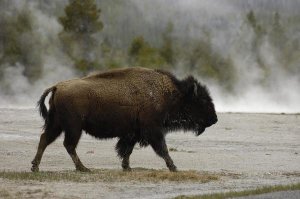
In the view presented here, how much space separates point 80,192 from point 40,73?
3641 cm

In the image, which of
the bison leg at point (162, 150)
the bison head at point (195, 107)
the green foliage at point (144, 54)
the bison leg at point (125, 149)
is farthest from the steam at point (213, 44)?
the bison leg at point (162, 150)

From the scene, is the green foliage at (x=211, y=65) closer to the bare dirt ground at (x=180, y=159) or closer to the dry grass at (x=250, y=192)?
the bare dirt ground at (x=180, y=159)

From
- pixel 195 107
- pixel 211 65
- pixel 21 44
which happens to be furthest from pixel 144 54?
pixel 195 107

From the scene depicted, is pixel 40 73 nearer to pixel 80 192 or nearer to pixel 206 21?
pixel 206 21

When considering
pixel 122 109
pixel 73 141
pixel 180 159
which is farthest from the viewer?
pixel 180 159

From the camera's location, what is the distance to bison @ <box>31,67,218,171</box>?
1462cm

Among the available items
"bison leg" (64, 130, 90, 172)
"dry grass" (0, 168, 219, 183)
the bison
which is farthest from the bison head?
"bison leg" (64, 130, 90, 172)

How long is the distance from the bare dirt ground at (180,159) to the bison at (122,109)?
3.46 feet

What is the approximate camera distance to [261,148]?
74.0ft

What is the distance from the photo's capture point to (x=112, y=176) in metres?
13.7

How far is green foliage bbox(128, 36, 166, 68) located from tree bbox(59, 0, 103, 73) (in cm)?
246

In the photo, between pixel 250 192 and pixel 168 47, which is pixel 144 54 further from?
pixel 250 192

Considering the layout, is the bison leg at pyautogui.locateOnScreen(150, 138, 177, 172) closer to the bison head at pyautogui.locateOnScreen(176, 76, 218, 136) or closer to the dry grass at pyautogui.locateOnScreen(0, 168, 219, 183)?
the dry grass at pyautogui.locateOnScreen(0, 168, 219, 183)

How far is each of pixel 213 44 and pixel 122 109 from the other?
41884mm
